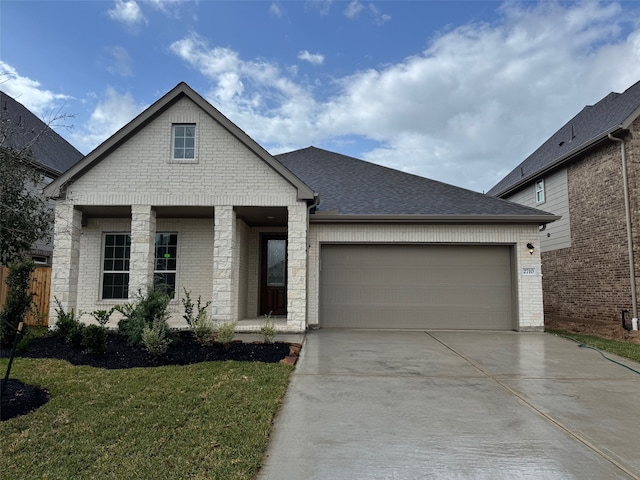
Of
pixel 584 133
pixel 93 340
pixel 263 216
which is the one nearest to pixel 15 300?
pixel 93 340

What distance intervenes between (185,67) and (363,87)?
22.5 feet

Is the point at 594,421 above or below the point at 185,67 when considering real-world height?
below

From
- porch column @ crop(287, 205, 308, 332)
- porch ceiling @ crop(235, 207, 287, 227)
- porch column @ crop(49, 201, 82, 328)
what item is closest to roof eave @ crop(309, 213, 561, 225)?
porch ceiling @ crop(235, 207, 287, 227)

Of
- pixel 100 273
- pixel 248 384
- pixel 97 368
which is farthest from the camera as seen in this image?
pixel 100 273

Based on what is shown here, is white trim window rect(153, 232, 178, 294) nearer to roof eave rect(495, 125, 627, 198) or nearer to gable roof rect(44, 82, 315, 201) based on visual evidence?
gable roof rect(44, 82, 315, 201)

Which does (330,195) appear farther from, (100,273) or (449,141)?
(449,141)

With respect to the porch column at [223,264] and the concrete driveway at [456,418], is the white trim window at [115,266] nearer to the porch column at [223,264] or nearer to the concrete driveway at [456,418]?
the porch column at [223,264]

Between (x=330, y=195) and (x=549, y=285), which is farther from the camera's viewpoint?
(x=549, y=285)

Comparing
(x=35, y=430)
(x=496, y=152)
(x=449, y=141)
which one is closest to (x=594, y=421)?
(x=35, y=430)

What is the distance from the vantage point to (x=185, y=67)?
14312 millimetres

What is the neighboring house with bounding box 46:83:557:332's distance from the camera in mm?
9680

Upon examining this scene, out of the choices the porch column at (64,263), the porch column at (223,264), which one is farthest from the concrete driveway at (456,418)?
the porch column at (64,263)

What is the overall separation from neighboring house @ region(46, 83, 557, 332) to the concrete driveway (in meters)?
3.54

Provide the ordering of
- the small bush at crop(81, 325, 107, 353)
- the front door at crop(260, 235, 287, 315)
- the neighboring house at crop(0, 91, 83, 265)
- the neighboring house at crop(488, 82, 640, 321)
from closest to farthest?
the small bush at crop(81, 325, 107, 353) → the neighboring house at crop(488, 82, 640, 321) → the front door at crop(260, 235, 287, 315) → the neighboring house at crop(0, 91, 83, 265)
